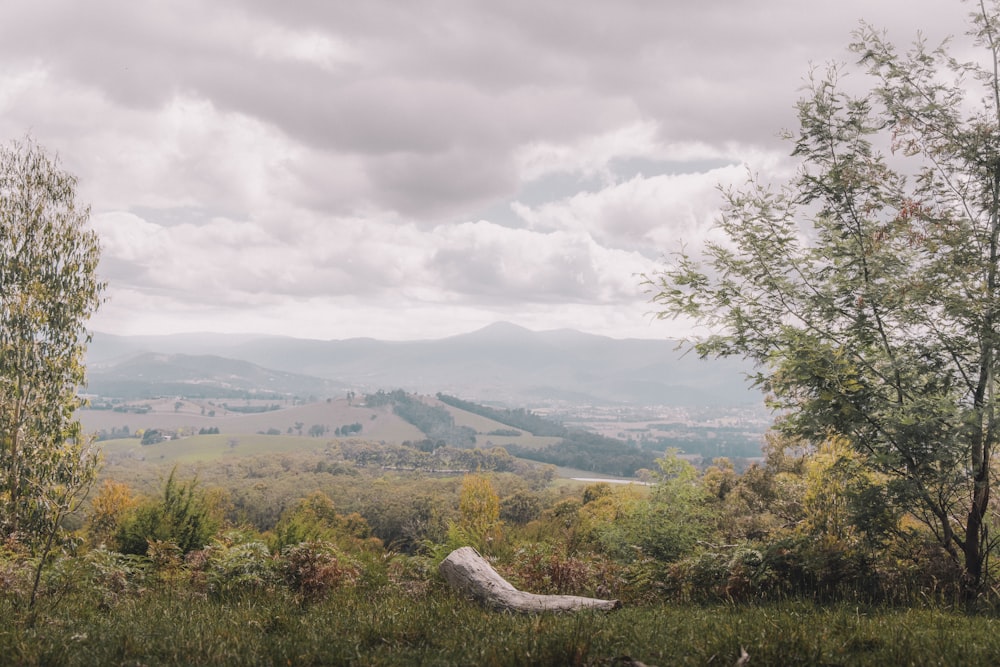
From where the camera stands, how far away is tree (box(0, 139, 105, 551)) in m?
15.1

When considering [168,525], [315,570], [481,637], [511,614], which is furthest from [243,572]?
[168,525]

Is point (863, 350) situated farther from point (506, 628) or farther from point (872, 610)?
point (506, 628)

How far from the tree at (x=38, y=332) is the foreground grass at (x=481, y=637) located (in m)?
9.08

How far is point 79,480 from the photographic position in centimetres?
891

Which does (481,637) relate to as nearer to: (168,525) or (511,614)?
(511,614)

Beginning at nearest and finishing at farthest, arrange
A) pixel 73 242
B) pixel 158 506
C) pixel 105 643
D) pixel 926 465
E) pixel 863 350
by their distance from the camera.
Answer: pixel 105 643 → pixel 926 465 → pixel 863 350 → pixel 158 506 → pixel 73 242

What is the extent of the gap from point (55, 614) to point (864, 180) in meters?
14.4

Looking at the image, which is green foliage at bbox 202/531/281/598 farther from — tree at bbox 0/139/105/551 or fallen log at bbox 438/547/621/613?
tree at bbox 0/139/105/551

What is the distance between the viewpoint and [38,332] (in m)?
17.0

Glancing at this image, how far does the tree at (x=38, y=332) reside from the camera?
1508 cm

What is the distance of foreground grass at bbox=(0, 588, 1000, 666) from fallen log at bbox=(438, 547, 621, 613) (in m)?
0.66

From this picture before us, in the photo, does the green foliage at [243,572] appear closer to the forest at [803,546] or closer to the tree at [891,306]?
the forest at [803,546]

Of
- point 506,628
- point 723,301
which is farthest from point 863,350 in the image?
point 506,628

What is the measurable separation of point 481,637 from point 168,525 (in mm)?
12508
